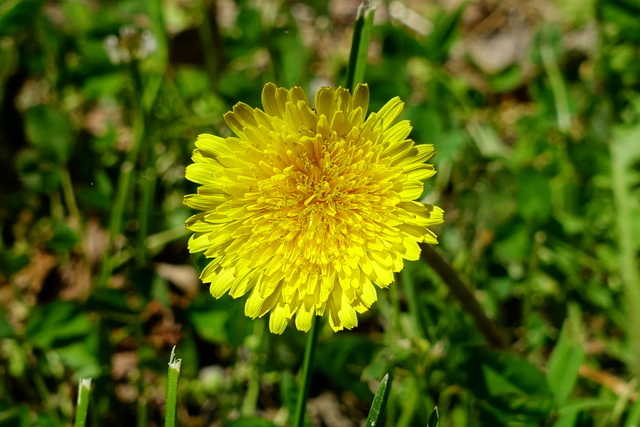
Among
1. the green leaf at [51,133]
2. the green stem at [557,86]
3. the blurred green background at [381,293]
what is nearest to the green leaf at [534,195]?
the blurred green background at [381,293]

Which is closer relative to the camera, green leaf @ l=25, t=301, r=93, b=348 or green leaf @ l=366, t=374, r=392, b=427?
green leaf @ l=366, t=374, r=392, b=427

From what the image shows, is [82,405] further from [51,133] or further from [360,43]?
[51,133]

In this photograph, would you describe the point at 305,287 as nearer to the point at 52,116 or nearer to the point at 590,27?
the point at 52,116

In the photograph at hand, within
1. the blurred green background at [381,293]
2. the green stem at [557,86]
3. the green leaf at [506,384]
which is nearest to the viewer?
the green leaf at [506,384]

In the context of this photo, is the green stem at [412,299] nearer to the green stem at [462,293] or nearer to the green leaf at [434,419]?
the green stem at [462,293]

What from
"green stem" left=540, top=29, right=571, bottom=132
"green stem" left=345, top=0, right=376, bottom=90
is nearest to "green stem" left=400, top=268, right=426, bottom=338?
"green stem" left=345, top=0, right=376, bottom=90

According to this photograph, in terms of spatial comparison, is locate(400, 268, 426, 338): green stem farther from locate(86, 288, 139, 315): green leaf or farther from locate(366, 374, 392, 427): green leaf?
locate(86, 288, 139, 315): green leaf

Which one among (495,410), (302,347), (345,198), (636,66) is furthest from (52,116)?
(636,66)
